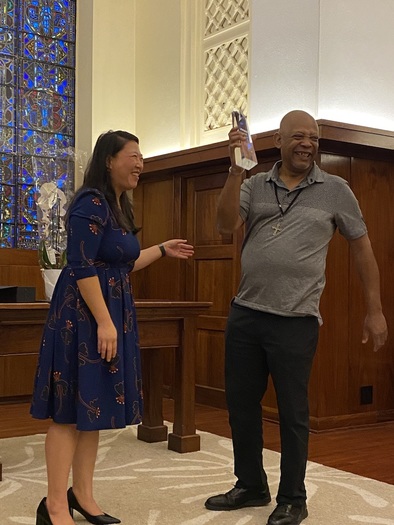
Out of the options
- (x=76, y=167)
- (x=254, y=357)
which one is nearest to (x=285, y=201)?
(x=254, y=357)

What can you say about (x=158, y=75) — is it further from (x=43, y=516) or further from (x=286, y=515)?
(x=43, y=516)

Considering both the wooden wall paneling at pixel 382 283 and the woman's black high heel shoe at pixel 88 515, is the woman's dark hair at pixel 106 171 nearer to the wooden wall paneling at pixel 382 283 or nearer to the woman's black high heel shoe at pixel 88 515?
the woman's black high heel shoe at pixel 88 515

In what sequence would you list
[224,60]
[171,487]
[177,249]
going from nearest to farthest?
[177,249] → [171,487] → [224,60]

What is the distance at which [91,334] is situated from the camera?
9.00 feet

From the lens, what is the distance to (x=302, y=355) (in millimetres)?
3064

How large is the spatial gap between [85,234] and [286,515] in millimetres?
1327

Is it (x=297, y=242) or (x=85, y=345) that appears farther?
(x=297, y=242)

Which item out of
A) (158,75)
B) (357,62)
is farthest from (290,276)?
(158,75)

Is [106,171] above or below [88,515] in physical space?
above

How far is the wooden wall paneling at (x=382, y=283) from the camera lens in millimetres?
5430

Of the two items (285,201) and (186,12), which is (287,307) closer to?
(285,201)

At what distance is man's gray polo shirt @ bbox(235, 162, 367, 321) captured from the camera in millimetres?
3047

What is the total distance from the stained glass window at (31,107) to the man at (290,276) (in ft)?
12.1

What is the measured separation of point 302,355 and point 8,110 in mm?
4402
